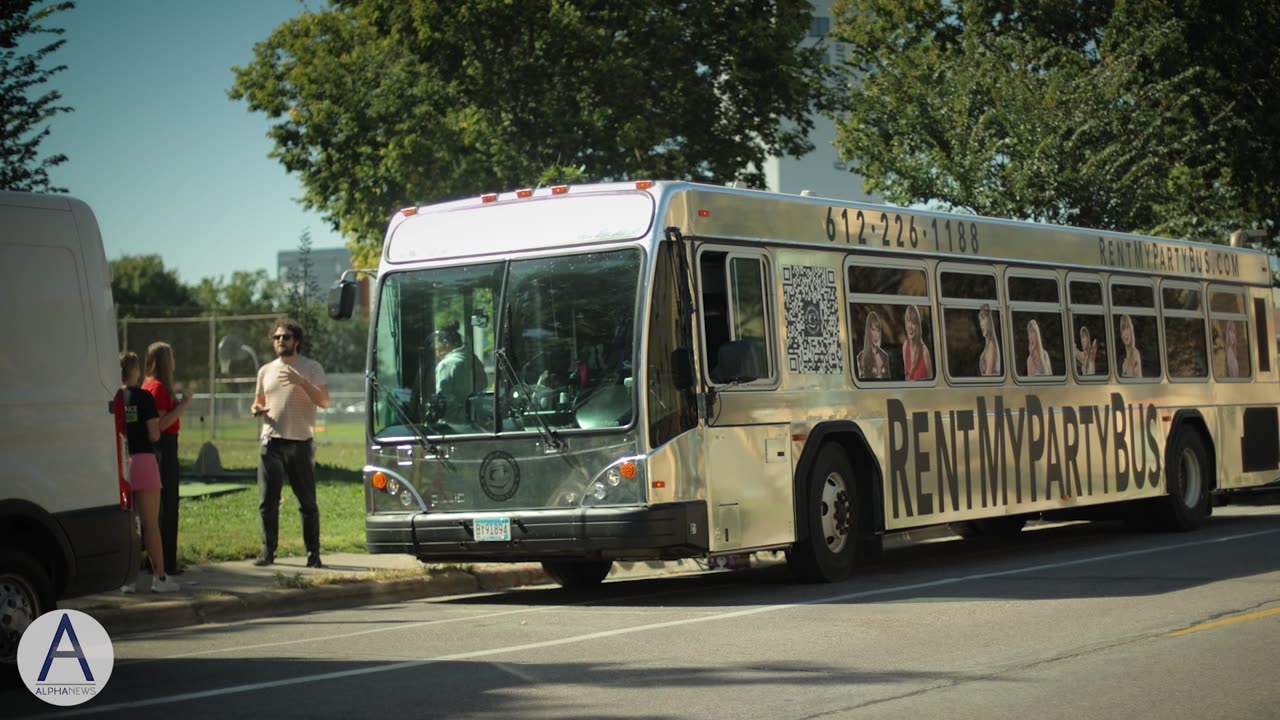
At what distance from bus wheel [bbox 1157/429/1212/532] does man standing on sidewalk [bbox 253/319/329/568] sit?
9521 mm

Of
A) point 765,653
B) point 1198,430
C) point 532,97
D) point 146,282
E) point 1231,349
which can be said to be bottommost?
point 765,653

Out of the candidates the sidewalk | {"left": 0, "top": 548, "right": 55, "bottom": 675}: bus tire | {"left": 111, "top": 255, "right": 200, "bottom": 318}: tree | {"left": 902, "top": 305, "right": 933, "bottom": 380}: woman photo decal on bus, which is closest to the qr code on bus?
{"left": 902, "top": 305, "right": 933, "bottom": 380}: woman photo decal on bus

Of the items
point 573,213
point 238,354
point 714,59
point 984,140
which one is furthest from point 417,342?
point 238,354

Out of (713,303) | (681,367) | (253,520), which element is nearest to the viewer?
(681,367)

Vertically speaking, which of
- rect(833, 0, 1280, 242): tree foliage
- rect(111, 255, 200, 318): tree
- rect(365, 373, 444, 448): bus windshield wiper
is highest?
rect(111, 255, 200, 318): tree

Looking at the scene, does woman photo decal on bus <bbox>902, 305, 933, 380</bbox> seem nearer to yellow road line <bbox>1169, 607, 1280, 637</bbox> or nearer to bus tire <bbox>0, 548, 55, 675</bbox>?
yellow road line <bbox>1169, 607, 1280, 637</bbox>

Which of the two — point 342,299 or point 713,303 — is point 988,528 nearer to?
point 713,303

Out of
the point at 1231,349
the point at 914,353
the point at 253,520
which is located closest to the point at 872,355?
the point at 914,353

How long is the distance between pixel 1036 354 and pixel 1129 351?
2.19 metres

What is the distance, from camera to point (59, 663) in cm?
853

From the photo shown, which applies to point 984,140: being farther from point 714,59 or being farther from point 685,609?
point 685,609

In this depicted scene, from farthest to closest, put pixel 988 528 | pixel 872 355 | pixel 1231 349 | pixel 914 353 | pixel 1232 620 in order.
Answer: pixel 1231 349 < pixel 988 528 < pixel 914 353 < pixel 872 355 < pixel 1232 620

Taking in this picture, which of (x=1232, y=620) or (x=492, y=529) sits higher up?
(x=492, y=529)

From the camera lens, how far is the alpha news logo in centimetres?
817
